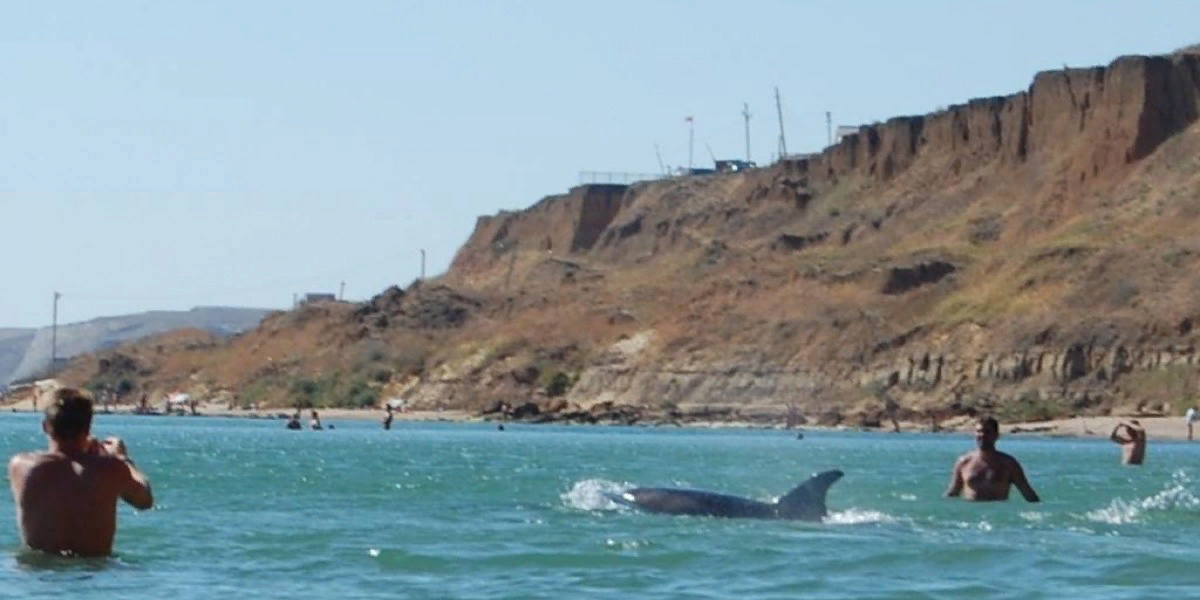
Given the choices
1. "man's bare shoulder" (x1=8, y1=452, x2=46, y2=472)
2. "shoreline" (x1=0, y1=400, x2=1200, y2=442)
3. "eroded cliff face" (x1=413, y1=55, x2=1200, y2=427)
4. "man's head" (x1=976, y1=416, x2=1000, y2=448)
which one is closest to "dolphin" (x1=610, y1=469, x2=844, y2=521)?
"man's head" (x1=976, y1=416, x2=1000, y2=448)

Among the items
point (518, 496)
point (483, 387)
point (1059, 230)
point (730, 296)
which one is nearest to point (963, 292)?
point (1059, 230)

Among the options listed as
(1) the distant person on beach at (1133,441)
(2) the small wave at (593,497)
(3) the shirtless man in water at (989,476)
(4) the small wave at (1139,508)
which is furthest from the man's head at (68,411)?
(1) the distant person on beach at (1133,441)

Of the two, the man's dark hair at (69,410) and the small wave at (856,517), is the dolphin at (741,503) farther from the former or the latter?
→ the man's dark hair at (69,410)

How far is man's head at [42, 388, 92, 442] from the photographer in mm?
15461

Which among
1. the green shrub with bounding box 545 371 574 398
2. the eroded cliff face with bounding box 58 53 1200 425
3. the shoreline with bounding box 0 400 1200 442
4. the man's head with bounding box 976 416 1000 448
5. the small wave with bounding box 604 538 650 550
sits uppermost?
the eroded cliff face with bounding box 58 53 1200 425

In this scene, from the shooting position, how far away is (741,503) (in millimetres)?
27203

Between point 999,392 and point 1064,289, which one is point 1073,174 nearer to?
point 1064,289

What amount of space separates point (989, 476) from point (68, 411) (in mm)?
14965

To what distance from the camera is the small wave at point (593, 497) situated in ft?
93.9

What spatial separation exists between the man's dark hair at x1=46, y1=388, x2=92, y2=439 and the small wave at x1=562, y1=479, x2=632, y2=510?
13.1 metres

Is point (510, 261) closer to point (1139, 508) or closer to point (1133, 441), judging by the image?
point (1133, 441)

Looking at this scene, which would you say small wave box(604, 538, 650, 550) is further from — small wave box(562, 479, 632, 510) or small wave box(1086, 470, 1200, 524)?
small wave box(1086, 470, 1200, 524)

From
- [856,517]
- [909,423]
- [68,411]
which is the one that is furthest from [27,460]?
[909,423]

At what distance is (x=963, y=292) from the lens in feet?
397
